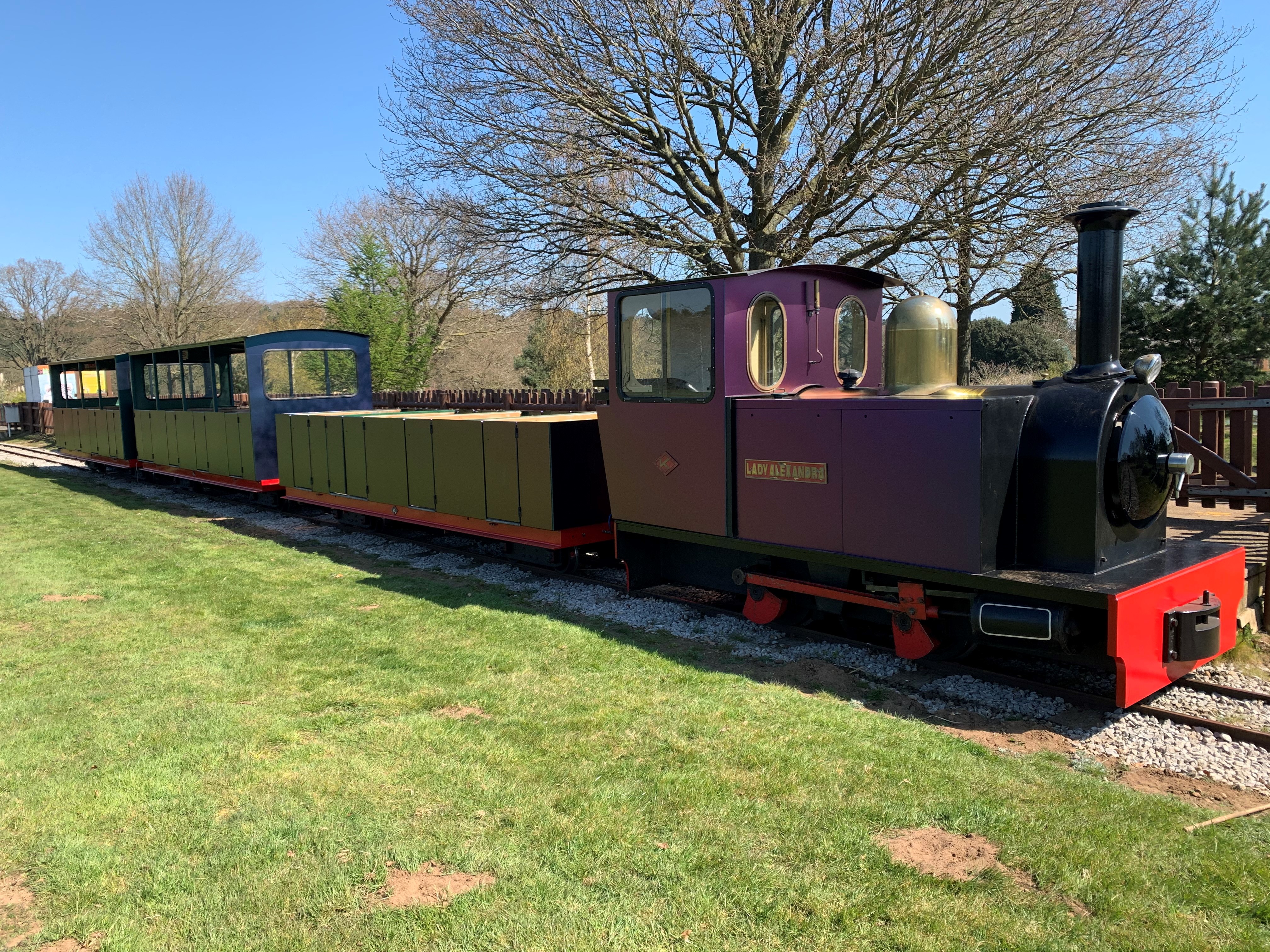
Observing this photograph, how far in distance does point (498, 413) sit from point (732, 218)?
5848 mm

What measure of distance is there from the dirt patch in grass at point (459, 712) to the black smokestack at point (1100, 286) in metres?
4.02

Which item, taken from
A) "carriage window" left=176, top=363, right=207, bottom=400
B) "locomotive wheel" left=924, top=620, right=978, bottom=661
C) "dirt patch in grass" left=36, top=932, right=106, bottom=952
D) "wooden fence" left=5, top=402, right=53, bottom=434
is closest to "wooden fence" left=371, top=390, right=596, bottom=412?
"carriage window" left=176, top=363, right=207, bottom=400

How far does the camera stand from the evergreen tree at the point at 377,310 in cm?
2439

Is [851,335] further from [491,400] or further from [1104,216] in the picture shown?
[491,400]

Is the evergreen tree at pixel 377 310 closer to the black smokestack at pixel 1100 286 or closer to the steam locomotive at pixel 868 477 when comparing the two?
the steam locomotive at pixel 868 477

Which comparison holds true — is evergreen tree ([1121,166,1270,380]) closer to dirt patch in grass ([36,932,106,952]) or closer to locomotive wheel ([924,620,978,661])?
locomotive wheel ([924,620,978,661])

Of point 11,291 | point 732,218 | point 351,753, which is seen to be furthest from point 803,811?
point 11,291

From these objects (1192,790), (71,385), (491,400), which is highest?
(71,385)

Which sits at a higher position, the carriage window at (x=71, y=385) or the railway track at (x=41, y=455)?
the carriage window at (x=71, y=385)

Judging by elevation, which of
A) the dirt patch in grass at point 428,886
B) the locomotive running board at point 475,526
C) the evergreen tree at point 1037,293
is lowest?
the dirt patch in grass at point 428,886

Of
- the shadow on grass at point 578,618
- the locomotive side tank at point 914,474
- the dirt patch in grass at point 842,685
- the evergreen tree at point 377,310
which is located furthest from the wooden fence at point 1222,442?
the evergreen tree at point 377,310

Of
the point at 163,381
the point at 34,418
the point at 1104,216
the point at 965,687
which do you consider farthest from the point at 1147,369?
the point at 34,418

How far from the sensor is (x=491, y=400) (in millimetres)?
16859

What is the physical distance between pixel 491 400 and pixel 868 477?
39.5 ft
